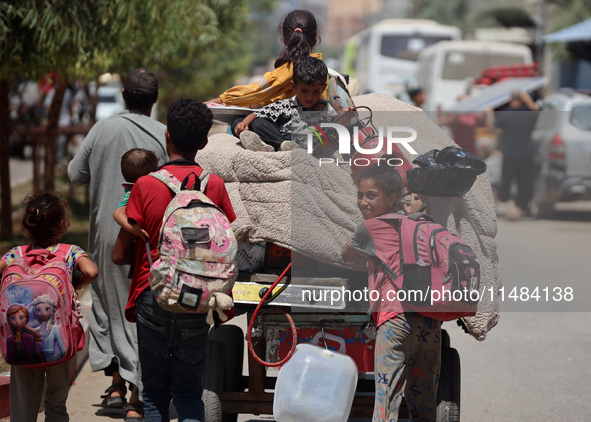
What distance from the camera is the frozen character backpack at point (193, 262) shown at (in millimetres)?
3666

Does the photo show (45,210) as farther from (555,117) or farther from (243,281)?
(555,117)

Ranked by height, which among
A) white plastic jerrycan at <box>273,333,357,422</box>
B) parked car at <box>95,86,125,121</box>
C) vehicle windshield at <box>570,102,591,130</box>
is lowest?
parked car at <box>95,86,125,121</box>

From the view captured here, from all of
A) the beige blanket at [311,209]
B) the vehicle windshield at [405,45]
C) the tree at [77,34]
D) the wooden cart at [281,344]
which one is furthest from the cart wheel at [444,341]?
the vehicle windshield at [405,45]

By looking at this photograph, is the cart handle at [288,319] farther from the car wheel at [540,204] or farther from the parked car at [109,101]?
the parked car at [109,101]

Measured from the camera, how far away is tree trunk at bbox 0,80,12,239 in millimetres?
10776

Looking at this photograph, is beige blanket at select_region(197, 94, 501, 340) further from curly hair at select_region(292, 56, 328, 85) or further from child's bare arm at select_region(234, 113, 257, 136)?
curly hair at select_region(292, 56, 328, 85)

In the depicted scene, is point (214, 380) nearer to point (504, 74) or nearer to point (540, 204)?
point (540, 204)

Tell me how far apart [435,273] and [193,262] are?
1087 millimetres

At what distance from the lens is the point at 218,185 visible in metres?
4.00

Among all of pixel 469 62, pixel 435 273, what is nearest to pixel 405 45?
pixel 469 62

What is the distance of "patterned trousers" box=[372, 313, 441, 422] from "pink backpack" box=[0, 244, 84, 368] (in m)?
1.42

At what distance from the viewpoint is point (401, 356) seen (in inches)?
159

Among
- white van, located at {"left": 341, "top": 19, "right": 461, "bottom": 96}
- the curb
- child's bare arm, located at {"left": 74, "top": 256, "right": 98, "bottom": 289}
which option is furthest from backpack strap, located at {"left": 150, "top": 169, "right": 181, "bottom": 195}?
white van, located at {"left": 341, "top": 19, "right": 461, "bottom": 96}

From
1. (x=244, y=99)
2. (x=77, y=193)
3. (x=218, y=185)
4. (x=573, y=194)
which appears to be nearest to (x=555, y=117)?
(x=573, y=194)
